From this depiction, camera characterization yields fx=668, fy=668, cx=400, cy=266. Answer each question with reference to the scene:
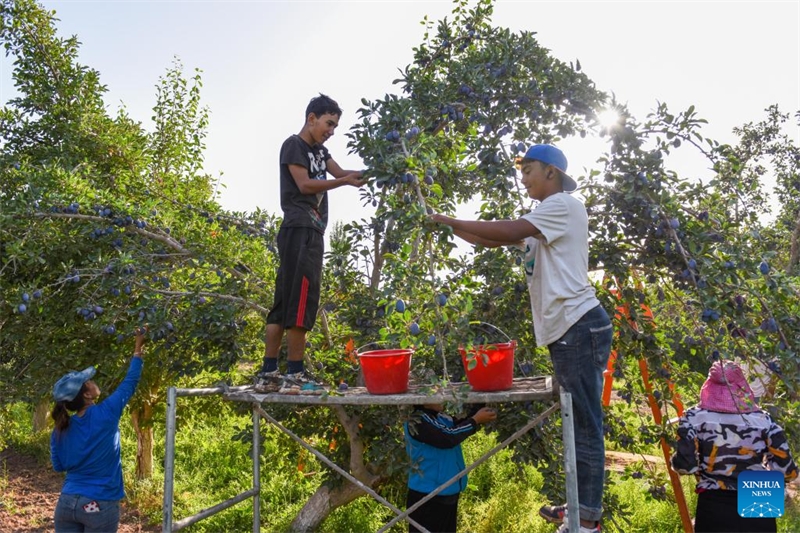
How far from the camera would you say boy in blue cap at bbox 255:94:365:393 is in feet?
10.0

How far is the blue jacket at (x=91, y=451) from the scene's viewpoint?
3.48m

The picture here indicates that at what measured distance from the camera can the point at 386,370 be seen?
269 cm

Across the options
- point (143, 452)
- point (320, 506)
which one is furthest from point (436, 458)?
point (143, 452)

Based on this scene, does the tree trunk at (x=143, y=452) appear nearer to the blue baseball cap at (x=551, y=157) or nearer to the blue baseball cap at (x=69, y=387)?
the blue baseball cap at (x=69, y=387)

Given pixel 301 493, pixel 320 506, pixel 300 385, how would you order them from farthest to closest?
1. pixel 301 493
2. pixel 320 506
3. pixel 300 385

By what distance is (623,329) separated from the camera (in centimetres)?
359

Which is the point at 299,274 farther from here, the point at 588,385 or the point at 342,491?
the point at 342,491

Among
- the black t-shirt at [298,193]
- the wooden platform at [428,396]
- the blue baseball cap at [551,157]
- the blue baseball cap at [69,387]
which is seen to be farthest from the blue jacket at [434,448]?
the blue baseball cap at [69,387]

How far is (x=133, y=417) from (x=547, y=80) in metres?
5.86

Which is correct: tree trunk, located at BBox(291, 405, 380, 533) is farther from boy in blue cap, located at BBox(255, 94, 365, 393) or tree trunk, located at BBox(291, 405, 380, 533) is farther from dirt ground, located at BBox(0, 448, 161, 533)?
dirt ground, located at BBox(0, 448, 161, 533)

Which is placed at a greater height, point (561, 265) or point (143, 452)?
point (561, 265)

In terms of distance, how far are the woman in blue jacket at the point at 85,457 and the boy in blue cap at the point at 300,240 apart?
1054 millimetres

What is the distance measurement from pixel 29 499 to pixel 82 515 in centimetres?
458

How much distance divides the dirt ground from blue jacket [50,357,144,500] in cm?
300
